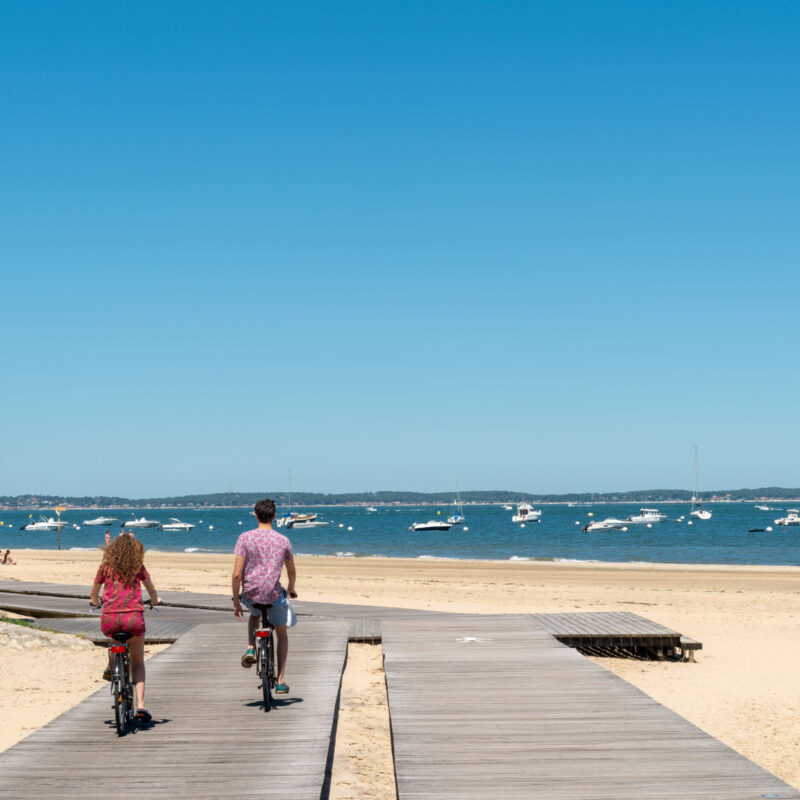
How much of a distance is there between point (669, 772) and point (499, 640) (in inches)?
265

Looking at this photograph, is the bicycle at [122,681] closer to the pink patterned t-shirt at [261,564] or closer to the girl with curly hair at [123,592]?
the girl with curly hair at [123,592]

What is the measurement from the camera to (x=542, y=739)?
716 cm

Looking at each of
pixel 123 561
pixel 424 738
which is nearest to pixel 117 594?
pixel 123 561

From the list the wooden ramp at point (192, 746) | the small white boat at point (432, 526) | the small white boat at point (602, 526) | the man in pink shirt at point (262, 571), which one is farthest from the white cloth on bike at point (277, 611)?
the small white boat at point (432, 526)

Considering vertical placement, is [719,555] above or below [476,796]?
below

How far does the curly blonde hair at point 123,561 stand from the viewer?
292 inches

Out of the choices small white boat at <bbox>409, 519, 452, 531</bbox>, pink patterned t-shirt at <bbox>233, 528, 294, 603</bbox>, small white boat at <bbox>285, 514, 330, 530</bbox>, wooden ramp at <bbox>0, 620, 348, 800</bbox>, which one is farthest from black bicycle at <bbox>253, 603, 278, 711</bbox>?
small white boat at <bbox>285, 514, 330, 530</bbox>

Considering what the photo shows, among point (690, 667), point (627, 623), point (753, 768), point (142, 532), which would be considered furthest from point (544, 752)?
point (142, 532)

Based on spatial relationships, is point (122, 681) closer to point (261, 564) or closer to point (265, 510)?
point (261, 564)

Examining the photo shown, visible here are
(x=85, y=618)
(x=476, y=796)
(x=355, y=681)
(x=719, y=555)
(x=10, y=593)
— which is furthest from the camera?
(x=719, y=555)

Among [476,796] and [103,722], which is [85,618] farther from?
[476,796]

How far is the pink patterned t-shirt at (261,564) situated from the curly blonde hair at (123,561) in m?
0.87

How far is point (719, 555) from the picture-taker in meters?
59.4

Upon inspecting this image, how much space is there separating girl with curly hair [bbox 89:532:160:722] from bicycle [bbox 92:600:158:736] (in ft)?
0.20
